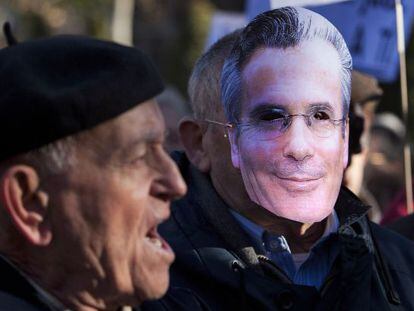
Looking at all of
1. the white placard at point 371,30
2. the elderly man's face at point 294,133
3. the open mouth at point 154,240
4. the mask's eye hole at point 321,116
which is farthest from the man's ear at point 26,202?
the white placard at point 371,30

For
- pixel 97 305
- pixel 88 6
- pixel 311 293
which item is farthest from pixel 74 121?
pixel 88 6

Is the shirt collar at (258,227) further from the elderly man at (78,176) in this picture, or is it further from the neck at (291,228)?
the elderly man at (78,176)

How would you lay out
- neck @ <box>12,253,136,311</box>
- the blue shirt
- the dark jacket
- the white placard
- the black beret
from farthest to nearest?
the white placard
the blue shirt
the dark jacket
neck @ <box>12,253,136,311</box>
the black beret

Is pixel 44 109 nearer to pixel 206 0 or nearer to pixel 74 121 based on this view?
pixel 74 121

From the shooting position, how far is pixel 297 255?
262cm

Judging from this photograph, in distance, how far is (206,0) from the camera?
2094 cm

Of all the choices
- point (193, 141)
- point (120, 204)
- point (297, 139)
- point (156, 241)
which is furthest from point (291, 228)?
point (120, 204)

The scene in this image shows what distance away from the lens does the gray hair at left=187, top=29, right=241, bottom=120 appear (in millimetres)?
2699

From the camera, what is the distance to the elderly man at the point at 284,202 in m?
2.47

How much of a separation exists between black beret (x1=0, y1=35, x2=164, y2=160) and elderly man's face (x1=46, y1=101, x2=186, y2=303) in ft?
0.16

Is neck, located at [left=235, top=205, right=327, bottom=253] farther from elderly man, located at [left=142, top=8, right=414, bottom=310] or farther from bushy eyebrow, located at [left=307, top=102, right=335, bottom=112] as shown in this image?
bushy eyebrow, located at [left=307, top=102, right=335, bottom=112]

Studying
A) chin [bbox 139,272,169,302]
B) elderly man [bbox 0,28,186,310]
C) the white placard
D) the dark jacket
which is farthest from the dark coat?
the white placard

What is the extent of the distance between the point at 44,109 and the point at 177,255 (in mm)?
859

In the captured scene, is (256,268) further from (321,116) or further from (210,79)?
A: (210,79)
